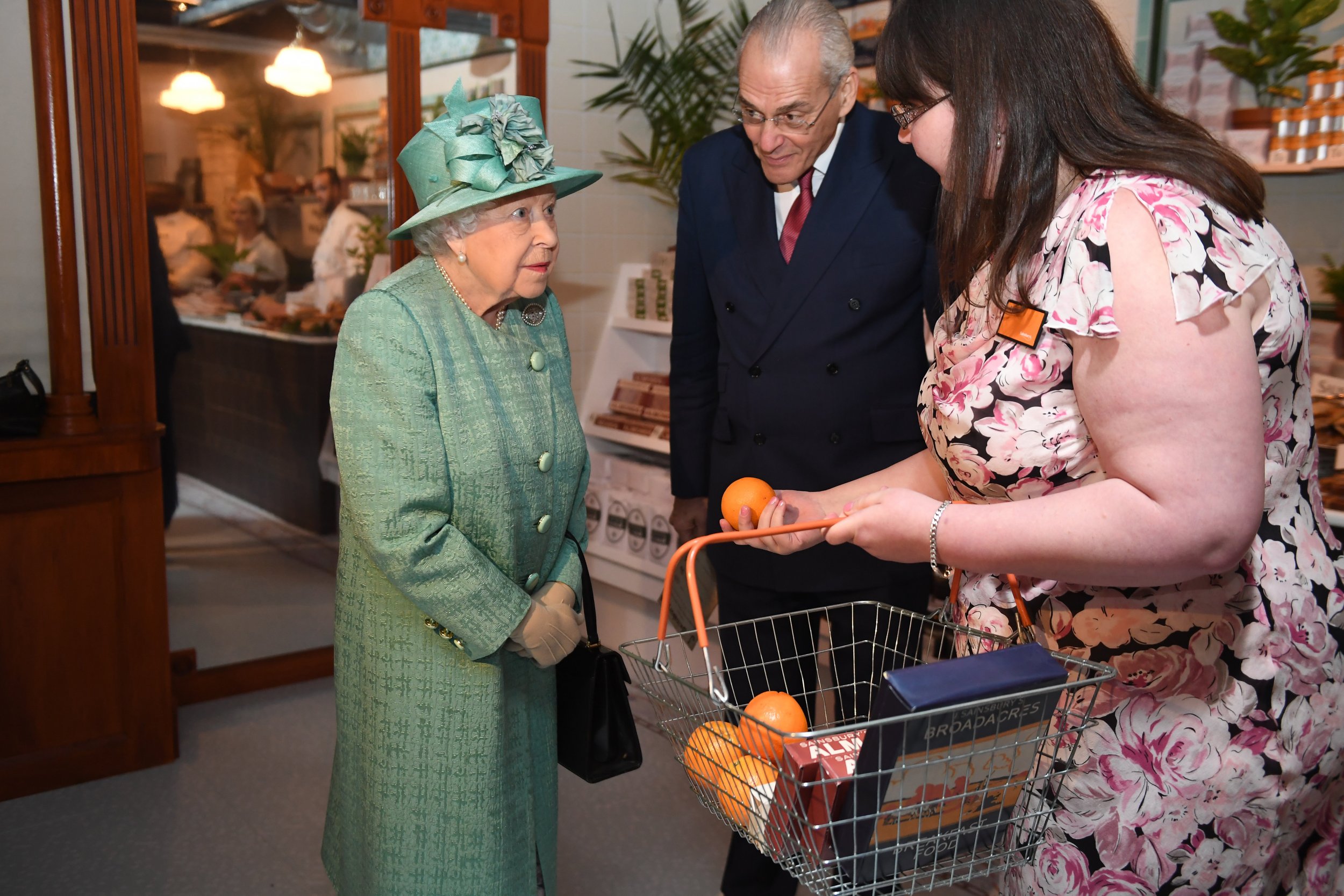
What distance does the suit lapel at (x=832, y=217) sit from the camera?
224 cm

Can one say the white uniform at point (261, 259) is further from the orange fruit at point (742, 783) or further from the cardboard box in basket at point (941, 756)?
the cardboard box in basket at point (941, 756)

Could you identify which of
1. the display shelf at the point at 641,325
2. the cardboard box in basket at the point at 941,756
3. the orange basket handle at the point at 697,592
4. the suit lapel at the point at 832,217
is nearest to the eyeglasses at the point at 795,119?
the suit lapel at the point at 832,217

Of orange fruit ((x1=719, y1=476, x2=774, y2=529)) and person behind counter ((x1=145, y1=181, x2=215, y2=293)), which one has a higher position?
person behind counter ((x1=145, y1=181, x2=215, y2=293))

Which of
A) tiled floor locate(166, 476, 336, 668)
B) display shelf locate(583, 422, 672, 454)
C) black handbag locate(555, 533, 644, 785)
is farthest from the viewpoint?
display shelf locate(583, 422, 672, 454)

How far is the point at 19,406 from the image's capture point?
9.79 feet

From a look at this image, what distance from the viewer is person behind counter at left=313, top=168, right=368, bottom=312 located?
12.2ft

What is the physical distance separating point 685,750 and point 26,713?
2.70 m

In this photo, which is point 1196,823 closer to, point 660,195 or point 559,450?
point 559,450

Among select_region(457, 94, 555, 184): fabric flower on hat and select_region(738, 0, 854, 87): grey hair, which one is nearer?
select_region(457, 94, 555, 184): fabric flower on hat

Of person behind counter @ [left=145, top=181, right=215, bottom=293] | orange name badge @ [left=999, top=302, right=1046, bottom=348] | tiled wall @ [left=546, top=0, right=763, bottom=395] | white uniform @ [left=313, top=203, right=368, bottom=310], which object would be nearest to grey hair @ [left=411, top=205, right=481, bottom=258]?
orange name badge @ [left=999, top=302, right=1046, bottom=348]

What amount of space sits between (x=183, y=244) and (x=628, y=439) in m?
1.62

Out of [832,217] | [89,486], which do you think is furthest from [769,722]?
[89,486]

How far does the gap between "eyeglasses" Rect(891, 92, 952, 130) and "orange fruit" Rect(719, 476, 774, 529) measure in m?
0.49

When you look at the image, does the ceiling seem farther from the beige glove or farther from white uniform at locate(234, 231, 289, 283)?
the beige glove
